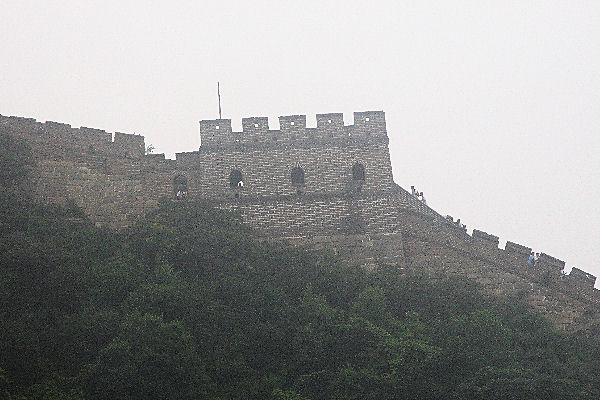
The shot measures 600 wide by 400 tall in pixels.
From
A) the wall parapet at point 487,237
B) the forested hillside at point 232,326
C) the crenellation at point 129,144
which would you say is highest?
the crenellation at point 129,144

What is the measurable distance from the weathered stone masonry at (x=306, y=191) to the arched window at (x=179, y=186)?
0.12ft

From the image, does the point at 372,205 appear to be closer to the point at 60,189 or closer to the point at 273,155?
the point at 273,155

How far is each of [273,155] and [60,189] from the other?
7047 millimetres

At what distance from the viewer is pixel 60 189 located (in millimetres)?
25844

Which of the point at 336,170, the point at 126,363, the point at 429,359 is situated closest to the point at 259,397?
the point at 126,363

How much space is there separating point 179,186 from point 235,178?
1.90 metres

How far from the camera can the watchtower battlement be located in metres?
27.8

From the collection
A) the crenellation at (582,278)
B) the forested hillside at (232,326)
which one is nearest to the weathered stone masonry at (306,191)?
the crenellation at (582,278)

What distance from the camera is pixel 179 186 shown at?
90.1 ft

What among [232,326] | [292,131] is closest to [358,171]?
[292,131]

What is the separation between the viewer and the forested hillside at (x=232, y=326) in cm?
1828

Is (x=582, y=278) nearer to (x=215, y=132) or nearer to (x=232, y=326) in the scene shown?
(x=232, y=326)

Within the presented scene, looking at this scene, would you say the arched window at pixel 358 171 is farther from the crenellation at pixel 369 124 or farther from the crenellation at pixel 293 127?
the crenellation at pixel 293 127

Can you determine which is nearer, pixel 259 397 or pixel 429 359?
pixel 259 397
